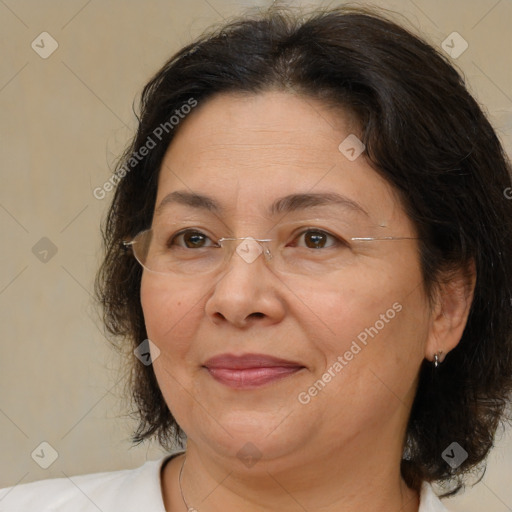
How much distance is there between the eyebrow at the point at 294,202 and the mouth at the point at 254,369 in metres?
0.28

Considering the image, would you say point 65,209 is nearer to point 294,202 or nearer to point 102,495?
point 102,495

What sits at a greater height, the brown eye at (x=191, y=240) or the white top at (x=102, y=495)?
the brown eye at (x=191, y=240)

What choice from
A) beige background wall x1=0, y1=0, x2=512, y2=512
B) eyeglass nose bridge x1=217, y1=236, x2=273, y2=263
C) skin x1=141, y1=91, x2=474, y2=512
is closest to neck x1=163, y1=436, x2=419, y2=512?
skin x1=141, y1=91, x2=474, y2=512

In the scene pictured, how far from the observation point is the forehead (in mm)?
1905

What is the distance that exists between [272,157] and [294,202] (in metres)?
0.10

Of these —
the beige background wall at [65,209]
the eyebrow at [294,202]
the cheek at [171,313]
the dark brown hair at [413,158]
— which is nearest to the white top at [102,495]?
the dark brown hair at [413,158]

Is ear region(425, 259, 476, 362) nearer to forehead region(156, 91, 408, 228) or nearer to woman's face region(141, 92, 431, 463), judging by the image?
woman's face region(141, 92, 431, 463)

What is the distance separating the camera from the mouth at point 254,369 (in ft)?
6.05

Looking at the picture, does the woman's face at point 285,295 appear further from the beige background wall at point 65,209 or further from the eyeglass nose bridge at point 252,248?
the beige background wall at point 65,209

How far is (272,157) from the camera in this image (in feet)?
6.31

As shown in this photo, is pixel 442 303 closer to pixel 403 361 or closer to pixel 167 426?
pixel 403 361

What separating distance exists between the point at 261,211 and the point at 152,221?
15.9 inches

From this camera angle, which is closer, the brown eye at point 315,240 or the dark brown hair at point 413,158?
the brown eye at point 315,240

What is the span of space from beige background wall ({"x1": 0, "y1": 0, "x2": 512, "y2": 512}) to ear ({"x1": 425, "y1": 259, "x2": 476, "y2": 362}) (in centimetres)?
131
